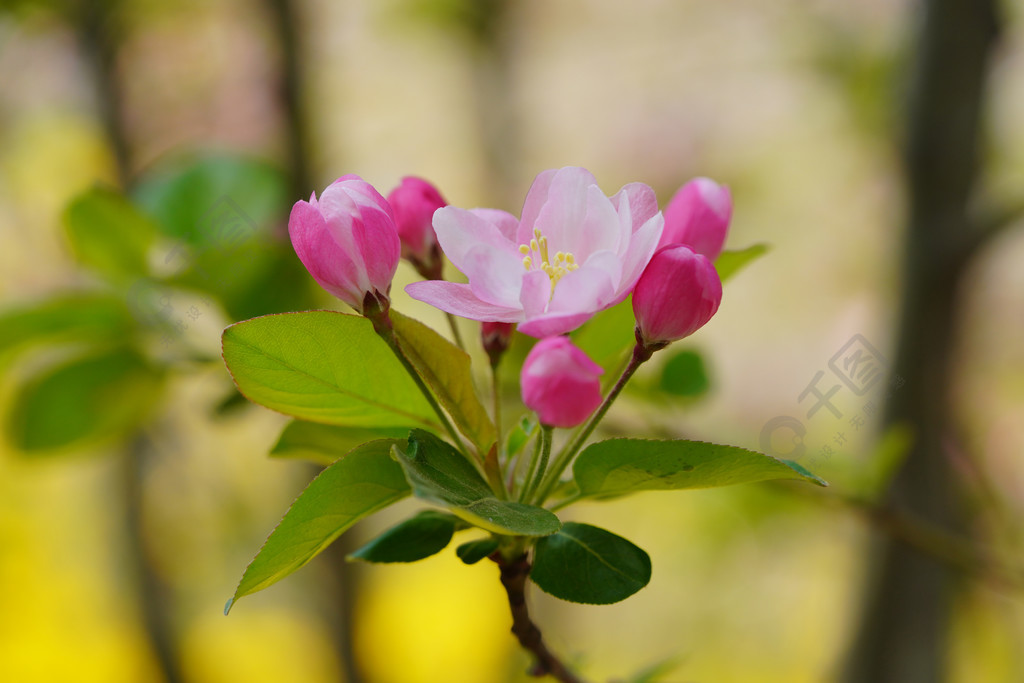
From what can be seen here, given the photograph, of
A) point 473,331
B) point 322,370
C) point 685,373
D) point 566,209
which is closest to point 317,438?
point 322,370

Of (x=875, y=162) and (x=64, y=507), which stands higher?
(x=875, y=162)

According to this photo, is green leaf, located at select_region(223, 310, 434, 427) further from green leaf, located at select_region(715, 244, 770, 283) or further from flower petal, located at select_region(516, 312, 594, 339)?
green leaf, located at select_region(715, 244, 770, 283)

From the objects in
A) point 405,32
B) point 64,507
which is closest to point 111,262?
point 405,32

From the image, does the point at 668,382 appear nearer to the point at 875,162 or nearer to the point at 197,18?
the point at 875,162

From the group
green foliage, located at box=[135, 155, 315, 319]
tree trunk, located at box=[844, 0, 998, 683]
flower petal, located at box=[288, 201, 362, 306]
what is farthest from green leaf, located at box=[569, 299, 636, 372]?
tree trunk, located at box=[844, 0, 998, 683]

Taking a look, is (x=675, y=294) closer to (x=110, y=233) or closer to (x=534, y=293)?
(x=534, y=293)

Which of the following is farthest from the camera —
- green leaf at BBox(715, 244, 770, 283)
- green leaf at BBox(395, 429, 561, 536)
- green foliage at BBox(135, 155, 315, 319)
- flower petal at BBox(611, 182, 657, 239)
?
green foliage at BBox(135, 155, 315, 319)

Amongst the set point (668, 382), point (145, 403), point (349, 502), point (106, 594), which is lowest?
point (106, 594)
